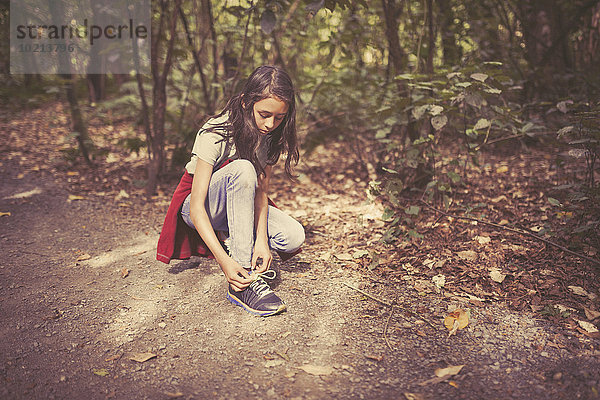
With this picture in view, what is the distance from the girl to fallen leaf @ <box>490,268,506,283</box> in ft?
3.68

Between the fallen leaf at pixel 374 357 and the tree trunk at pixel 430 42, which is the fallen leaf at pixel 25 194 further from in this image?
the tree trunk at pixel 430 42

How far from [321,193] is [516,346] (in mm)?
2504

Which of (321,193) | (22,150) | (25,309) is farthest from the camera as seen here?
(22,150)

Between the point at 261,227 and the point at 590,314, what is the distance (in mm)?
1701

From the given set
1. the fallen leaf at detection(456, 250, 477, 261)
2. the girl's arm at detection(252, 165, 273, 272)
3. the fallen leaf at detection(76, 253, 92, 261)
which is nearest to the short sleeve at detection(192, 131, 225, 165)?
the girl's arm at detection(252, 165, 273, 272)

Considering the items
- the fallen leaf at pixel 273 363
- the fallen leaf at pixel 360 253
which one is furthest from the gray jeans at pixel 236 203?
the fallen leaf at pixel 360 253

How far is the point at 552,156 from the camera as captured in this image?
446 cm

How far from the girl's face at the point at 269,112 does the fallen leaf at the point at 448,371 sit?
136cm

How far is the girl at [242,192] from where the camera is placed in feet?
6.84

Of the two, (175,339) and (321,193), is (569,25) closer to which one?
(321,193)

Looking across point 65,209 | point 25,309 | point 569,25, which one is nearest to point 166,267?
point 25,309

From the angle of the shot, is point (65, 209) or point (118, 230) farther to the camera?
point (65, 209)

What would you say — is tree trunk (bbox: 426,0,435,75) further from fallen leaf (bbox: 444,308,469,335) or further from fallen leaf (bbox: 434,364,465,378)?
fallen leaf (bbox: 434,364,465,378)

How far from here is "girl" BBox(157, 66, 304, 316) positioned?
6.84ft
